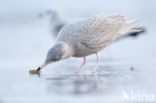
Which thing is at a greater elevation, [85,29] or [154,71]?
[85,29]

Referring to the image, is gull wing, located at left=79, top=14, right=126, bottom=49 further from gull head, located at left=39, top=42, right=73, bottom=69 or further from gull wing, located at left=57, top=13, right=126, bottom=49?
gull head, located at left=39, top=42, right=73, bottom=69

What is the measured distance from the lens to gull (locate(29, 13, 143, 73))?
7250mm

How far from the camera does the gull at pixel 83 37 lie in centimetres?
725

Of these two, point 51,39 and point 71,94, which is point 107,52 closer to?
point 51,39

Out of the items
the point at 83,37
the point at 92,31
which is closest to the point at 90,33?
the point at 92,31

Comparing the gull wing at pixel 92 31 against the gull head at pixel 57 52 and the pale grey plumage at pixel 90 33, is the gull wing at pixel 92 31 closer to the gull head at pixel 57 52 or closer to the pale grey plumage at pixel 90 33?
the pale grey plumage at pixel 90 33

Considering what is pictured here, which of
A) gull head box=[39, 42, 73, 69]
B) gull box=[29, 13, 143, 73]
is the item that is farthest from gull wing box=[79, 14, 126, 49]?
gull head box=[39, 42, 73, 69]

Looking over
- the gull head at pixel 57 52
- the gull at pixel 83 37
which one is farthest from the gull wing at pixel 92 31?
the gull head at pixel 57 52

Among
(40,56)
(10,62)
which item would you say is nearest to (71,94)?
(10,62)

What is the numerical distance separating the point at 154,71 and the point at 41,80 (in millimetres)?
1749

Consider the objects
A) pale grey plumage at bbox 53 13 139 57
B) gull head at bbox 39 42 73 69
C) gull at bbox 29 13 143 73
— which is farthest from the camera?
pale grey plumage at bbox 53 13 139 57

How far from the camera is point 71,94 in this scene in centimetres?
548

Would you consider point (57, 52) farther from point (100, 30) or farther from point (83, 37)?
point (100, 30)

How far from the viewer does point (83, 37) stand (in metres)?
7.57
